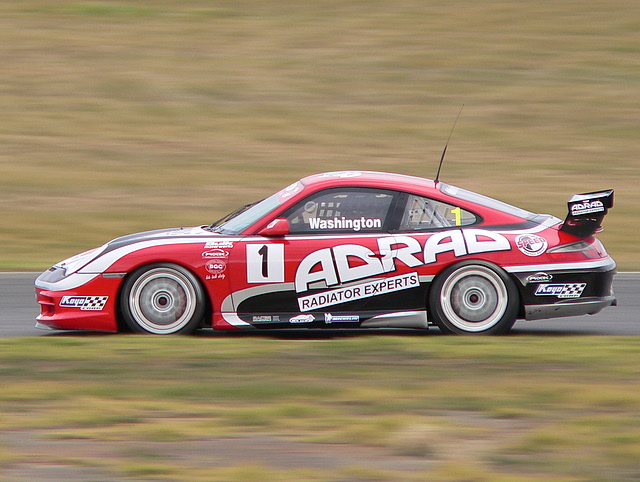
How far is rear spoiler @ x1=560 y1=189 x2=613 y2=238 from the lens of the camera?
7781 mm

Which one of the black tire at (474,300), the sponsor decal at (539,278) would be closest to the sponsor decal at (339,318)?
the black tire at (474,300)

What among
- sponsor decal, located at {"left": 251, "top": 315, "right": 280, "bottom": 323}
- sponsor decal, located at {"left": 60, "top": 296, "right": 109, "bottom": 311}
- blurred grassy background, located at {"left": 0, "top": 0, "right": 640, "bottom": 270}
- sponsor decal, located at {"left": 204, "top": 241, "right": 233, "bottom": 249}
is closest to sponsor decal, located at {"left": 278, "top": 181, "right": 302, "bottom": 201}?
sponsor decal, located at {"left": 204, "top": 241, "right": 233, "bottom": 249}

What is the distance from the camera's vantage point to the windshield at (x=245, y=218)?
7934mm

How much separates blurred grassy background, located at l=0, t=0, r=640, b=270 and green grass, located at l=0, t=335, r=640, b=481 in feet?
17.8

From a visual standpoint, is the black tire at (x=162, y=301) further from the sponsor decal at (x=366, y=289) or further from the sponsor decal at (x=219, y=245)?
the sponsor decal at (x=366, y=289)

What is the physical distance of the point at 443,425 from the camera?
16.6 feet

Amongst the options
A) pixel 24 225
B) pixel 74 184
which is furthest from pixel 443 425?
pixel 74 184

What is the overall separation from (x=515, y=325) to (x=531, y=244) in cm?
129

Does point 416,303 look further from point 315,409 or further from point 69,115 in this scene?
point 69,115

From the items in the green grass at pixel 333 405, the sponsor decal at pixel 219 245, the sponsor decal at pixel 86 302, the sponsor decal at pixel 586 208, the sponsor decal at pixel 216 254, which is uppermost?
the sponsor decal at pixel 586 208

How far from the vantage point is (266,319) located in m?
7.74

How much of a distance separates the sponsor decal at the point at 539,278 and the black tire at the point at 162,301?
2.71 metres

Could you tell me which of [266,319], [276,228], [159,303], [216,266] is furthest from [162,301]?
[276,228]

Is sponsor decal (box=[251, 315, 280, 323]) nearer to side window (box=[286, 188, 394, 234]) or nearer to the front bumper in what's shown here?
side window (box=[286, 188, 394, 234])
